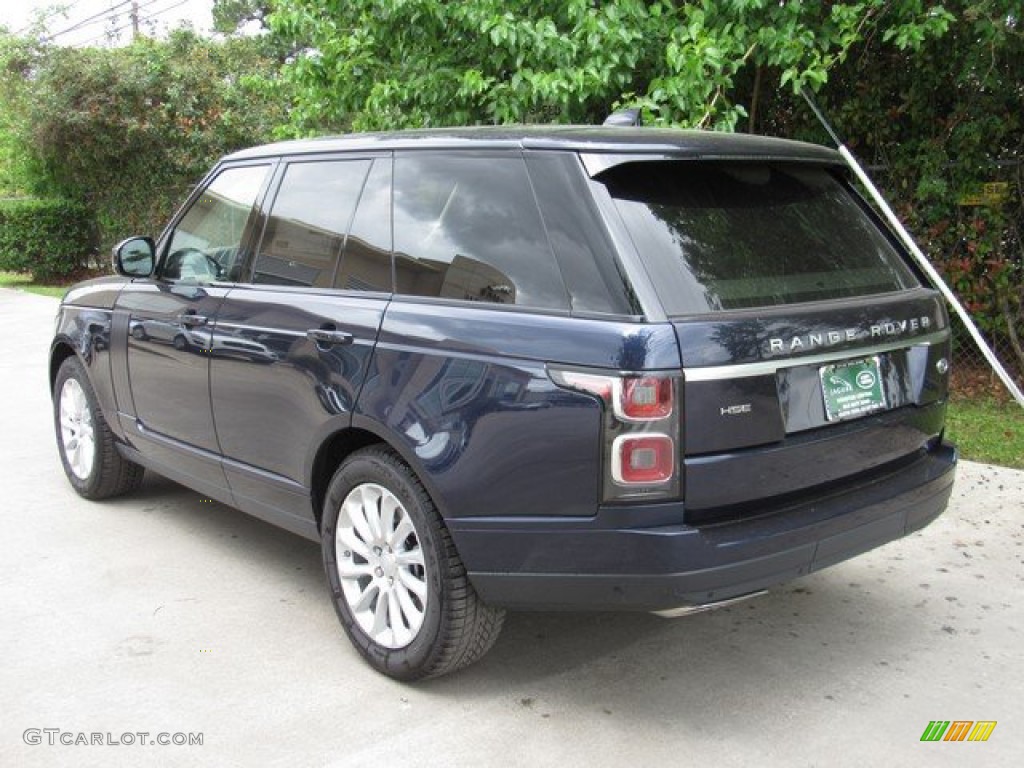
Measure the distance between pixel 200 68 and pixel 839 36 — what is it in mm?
13818

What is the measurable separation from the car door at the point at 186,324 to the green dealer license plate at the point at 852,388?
8.37ft

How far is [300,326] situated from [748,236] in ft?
5.55

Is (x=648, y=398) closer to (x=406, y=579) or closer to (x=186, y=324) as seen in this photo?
(x=406, y=579)

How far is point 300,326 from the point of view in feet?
12.4

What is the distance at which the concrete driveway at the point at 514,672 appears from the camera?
10.1 ft

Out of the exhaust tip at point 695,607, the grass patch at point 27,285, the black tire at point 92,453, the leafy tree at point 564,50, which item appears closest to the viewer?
the exhaust tip at point 695,607

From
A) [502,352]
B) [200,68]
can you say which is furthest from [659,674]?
[200,68]

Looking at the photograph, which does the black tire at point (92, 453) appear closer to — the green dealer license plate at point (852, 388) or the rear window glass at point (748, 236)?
the rear window glass at point (748, 236)

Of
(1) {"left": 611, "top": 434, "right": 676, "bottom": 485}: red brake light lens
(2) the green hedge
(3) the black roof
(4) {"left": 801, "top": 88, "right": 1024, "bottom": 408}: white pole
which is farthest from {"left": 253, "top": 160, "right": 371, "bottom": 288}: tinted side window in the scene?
(2) the green hedge

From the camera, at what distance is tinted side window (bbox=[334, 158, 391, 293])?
142 inches

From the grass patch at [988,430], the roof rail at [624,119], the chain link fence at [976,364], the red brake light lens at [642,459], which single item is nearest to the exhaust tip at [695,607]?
the red brake light lens at [642,459]

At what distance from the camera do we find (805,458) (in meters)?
3.05

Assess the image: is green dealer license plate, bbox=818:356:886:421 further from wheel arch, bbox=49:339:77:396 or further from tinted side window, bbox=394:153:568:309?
wheel arch, bbox=49:339:77:396

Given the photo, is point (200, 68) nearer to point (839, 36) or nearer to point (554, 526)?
point (839, 36)
